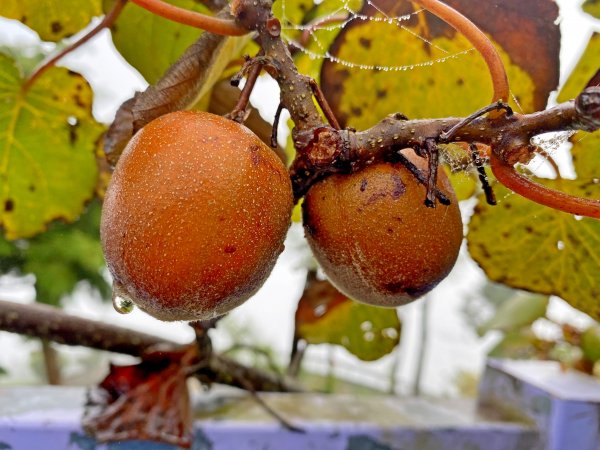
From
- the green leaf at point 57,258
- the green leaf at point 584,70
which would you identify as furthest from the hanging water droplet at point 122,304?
the green leaf at point 57,258

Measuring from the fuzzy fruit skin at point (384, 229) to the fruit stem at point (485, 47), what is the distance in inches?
2.3

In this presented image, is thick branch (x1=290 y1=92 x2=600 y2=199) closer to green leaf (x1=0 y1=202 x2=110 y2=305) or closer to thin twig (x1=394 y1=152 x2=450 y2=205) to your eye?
thin twig (x1=394 y1=152 x2=450 y2=205)

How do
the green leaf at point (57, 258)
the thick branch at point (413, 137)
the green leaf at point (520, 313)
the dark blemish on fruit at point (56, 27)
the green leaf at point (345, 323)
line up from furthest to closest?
the green leaf at point (57, 258)
the green leaf at point (520, 313)
the green leaf at point (345, 323)
the dark blemish on fruit at point (56, 27)
the thick branch at point (413, 137)

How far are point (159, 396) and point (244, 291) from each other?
32 cm

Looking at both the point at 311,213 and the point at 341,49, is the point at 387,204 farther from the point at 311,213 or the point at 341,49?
the point at 341,49

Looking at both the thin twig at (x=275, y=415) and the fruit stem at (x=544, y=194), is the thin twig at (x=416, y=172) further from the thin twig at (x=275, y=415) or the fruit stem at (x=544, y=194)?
the thin twig at (x=275, y=415)

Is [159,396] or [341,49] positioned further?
[159,396]

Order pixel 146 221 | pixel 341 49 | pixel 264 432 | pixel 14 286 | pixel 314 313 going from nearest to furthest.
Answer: pixel 146 221 → pixel 341 49 → pixel 264 432 → pixel 314 313 → pixel 14 286

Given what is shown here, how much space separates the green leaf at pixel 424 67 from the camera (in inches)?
16.7

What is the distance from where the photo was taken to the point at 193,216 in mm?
294

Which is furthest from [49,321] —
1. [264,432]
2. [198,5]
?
[198,5]

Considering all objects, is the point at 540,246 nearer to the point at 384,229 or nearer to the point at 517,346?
the point at 384,229

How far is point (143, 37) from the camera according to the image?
49 centimetres

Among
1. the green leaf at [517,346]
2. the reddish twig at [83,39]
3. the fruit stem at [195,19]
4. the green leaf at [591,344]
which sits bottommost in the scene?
the green leaf at [517,346]
